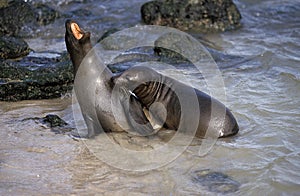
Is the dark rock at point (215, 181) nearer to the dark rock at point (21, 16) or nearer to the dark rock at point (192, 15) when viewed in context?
the dark rock at point (192, 15)

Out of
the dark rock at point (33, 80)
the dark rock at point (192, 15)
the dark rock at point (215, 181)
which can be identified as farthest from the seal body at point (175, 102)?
the dark rock at point (192, 15)

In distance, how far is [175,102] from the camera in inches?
233

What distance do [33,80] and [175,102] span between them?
2008 millimetres

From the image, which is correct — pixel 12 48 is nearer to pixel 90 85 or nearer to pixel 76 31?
pixel 76 31

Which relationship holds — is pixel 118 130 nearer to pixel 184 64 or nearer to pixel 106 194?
pixel 106 194

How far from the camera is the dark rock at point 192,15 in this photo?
10.9 meters

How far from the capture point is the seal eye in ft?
17.7

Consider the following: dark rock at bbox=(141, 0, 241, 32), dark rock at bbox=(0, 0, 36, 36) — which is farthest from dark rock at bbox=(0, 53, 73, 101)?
dark rock at bbox=(141, 0, 241, 32)

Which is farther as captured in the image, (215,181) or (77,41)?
(77,41)

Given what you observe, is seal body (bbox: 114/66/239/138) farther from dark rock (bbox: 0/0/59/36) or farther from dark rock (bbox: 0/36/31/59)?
dark rock (bbox: 0/0/59/36)

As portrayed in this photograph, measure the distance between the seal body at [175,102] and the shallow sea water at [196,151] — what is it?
0.76 feet

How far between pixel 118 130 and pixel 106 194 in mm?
1400

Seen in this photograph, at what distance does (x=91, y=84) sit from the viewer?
5504 mm

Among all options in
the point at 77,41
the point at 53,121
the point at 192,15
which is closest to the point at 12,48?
the point at 53,121
